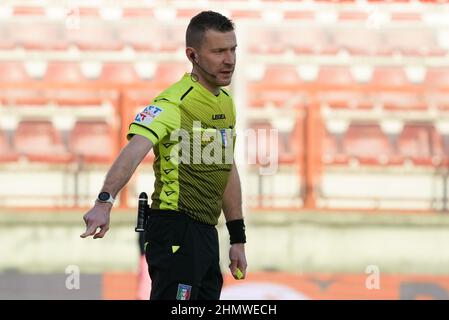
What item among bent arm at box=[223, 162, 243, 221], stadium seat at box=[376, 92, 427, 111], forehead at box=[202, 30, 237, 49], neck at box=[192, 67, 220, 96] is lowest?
bent arm at box=[223, 162, 243, 221]

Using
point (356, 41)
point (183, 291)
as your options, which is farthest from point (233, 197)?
point (356, 41)

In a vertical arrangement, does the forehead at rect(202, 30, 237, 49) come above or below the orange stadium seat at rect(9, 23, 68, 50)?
below

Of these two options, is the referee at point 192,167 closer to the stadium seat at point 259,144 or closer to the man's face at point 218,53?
the man's face at point 218,53

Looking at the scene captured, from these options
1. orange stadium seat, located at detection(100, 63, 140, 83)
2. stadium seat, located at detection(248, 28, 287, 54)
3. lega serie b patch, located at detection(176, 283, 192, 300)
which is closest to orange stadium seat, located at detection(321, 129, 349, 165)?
stadium seat, located at detection(248, 28, 287, 54)

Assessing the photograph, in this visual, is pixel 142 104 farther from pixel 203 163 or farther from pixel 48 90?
pixel 203 163

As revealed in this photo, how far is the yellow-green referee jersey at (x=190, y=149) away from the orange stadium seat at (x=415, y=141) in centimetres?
553

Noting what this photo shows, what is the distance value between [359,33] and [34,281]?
387 centimetres

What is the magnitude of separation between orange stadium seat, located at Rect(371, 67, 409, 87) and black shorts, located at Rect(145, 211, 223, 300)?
6189 millimetres

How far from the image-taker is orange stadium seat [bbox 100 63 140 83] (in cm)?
913

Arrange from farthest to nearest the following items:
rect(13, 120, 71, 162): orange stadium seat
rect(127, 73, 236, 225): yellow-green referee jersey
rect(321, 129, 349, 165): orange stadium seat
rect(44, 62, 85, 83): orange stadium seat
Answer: rect(44, 62, 85, 83): orange stadium seat, rect(13, 120, 71, 162): orange stadium seat, rect(321, 129, 349, 165): orange stadium seat, rect(127, 73, 236, 225): yellow-green referee jersey

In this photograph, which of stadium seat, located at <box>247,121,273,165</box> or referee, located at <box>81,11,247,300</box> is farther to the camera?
stadium seat, located at <box>247,121,273,165</box>

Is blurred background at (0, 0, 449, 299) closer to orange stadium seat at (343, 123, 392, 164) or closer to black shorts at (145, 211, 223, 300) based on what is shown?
orange stadium seat at (343, 123, 392, 164)

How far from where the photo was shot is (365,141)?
9039mm
